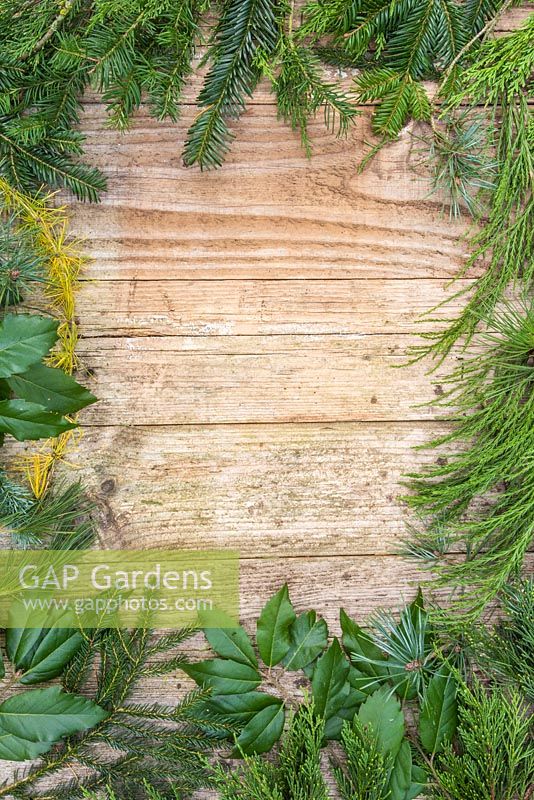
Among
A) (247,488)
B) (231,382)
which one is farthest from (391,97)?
(247,488)

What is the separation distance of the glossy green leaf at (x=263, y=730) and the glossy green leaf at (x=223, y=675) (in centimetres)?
4

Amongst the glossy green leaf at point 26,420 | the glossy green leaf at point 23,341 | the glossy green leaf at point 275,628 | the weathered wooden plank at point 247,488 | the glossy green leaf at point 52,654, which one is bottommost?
the glossy green leaf at point 52,654

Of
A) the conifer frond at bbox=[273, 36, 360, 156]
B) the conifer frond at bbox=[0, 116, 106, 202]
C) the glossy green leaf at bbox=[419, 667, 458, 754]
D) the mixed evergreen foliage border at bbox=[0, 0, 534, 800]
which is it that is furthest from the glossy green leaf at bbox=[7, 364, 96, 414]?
the glossy green leaf at bbox=[419, 667, 458, 754]

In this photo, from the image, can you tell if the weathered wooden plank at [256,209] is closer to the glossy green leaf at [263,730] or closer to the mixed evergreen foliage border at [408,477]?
the mixed evergreen foliage border at [408,477]

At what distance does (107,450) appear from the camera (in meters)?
1.03

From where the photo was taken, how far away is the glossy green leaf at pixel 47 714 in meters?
0.90

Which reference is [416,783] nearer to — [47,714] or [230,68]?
[47,714]

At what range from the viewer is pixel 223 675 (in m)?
0.96

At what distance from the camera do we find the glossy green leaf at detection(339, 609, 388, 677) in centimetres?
97

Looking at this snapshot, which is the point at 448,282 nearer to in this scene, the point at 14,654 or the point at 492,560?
the point at 492,560

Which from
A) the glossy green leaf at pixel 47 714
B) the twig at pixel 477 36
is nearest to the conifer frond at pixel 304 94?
the twig at pixel 477 36

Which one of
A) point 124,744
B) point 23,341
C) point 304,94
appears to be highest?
point 304,94

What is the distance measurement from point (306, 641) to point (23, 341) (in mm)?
615

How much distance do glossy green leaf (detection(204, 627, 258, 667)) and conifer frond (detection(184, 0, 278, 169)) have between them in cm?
73
